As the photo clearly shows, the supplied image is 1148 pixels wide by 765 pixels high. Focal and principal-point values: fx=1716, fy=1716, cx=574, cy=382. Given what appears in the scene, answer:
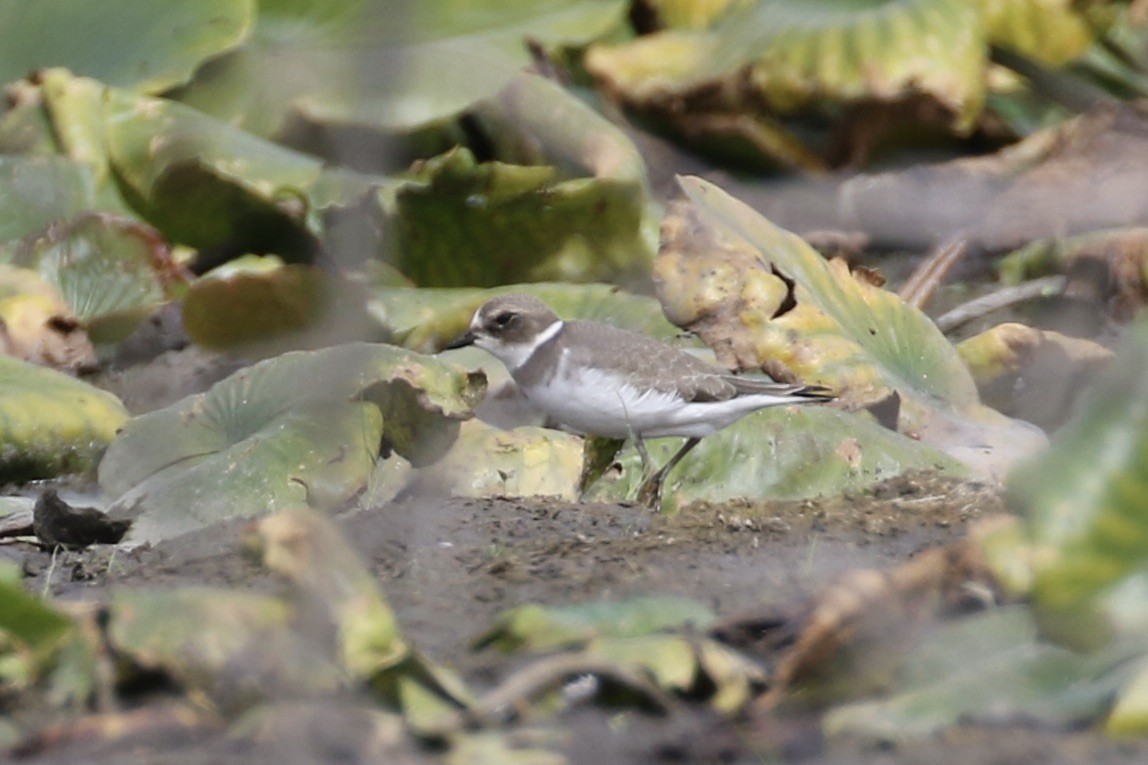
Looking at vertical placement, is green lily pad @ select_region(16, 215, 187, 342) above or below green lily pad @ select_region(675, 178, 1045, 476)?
below

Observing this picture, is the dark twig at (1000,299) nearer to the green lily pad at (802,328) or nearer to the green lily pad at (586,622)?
the green lily pad at (802,328)

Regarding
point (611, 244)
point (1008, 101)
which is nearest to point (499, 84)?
point (611, 244)

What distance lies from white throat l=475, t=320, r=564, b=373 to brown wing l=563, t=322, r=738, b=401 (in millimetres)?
66

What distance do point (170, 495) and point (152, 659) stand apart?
1997 mm

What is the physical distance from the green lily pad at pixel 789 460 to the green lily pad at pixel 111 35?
3.17 meters

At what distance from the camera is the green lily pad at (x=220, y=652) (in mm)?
2010

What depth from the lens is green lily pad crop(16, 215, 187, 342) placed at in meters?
6.01

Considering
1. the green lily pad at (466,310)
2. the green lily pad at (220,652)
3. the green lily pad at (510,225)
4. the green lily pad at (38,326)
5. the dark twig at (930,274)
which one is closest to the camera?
the green lily pad at (220,652)

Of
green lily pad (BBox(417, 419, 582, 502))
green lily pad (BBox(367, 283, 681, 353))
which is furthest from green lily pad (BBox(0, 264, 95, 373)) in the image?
green lily pad (BBox(417, 419, 582, 502))

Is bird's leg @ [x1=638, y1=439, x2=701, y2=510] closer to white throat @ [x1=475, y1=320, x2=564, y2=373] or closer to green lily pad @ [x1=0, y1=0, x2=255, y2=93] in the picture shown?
white throat @ [x1=475, y1=320, x2=564, y2=373]

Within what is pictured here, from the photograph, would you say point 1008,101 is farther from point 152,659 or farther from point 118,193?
point 152,659

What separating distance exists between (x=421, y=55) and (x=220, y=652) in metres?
4.46

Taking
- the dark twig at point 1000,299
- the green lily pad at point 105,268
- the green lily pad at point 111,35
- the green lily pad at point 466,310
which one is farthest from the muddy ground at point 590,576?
the green lily pad at point 111,35

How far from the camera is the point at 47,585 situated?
121 inches
